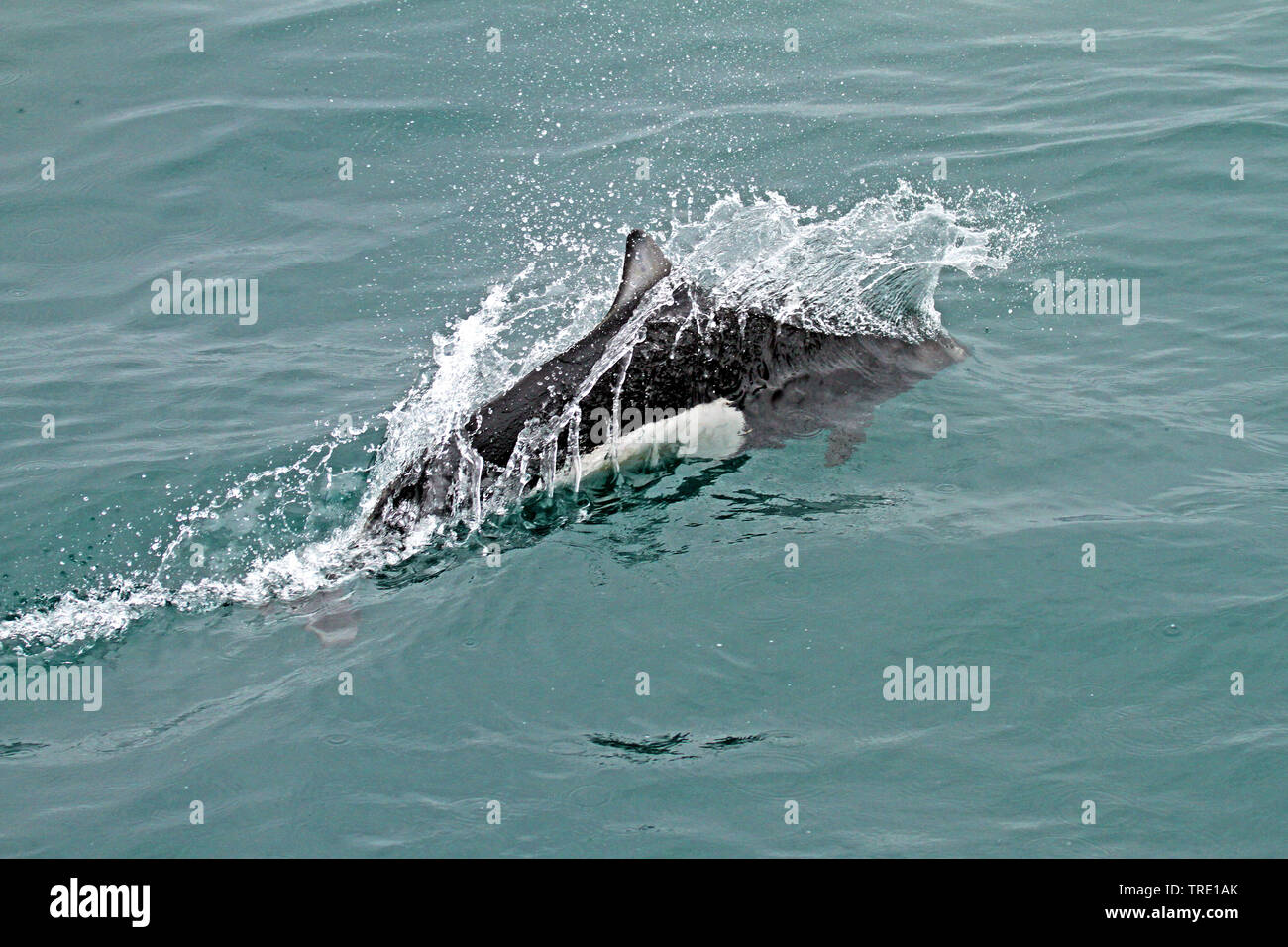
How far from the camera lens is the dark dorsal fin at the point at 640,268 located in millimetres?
9719

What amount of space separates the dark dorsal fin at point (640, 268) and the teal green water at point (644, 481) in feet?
2.89

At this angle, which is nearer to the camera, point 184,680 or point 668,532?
point 184,680

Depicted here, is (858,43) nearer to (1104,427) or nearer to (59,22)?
(1104,427)

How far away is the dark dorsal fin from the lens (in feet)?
31.9

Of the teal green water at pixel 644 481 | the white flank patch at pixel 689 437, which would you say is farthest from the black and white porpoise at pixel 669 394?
the teal green water at pixel 644 481

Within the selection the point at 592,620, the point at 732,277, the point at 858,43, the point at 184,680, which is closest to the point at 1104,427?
the point at 732,277

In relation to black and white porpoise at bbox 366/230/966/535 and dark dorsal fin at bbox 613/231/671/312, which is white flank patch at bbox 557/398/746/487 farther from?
dark dorsal fin at bbox 613/231/671/312

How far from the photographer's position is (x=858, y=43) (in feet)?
54.4

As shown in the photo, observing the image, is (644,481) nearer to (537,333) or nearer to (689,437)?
(689,437)

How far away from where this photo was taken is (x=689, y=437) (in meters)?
9.48

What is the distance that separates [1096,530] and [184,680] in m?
6.09

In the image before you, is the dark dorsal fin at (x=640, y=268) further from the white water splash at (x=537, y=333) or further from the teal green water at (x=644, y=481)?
the teal green water at (x=644, y=481)

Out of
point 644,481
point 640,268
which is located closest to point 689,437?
point 644,481

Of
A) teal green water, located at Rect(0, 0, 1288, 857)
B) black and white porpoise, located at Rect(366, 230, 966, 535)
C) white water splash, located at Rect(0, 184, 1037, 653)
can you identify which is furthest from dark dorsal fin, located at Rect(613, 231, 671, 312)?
teal green water, located at Rect(0, 0, 1288, 857)
